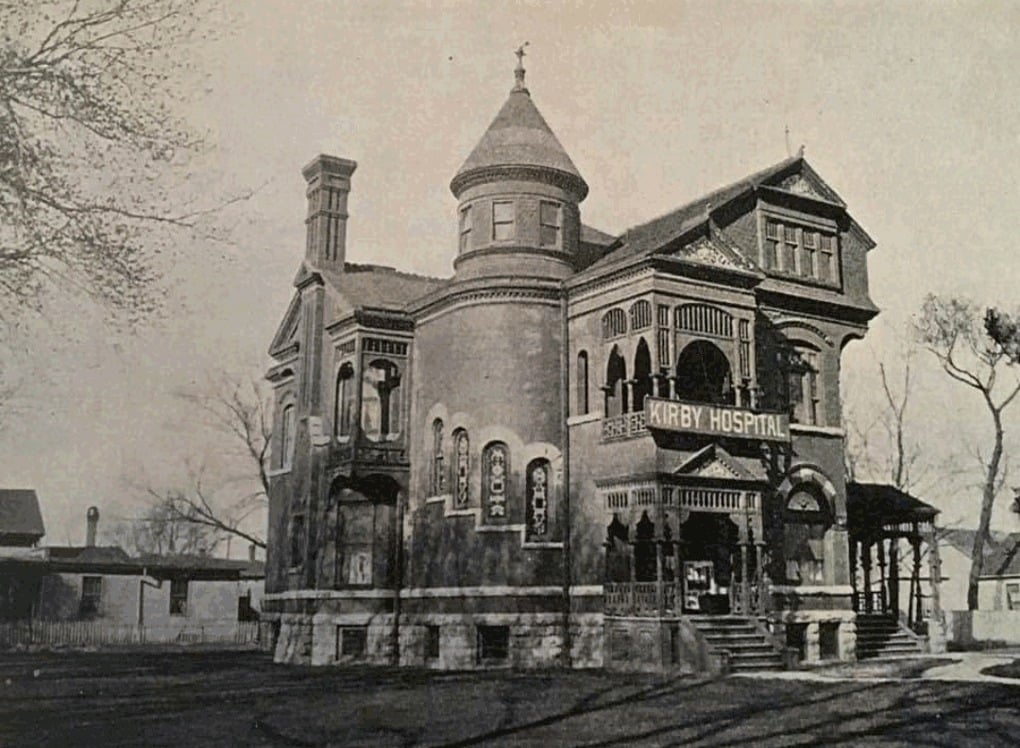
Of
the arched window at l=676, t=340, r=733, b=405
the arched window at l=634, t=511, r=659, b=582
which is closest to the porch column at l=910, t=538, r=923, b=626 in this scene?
the arched window at l=676, t=340, r=733, b=405

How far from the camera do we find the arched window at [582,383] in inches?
1133

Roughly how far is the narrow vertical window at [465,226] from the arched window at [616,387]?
5666mm

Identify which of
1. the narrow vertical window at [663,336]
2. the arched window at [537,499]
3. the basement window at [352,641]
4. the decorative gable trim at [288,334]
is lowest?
the basement window at [352,641]

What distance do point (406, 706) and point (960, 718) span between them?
8.22 meters

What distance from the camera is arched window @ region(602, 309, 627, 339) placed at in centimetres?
2780

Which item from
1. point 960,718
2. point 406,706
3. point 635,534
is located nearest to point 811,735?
point 960,718

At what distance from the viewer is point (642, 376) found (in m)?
29.4

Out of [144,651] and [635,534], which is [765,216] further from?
[144,651]

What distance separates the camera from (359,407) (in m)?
30.7

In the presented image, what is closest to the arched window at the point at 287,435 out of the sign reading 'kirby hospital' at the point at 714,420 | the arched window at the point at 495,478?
the arched window at the point at 495,478

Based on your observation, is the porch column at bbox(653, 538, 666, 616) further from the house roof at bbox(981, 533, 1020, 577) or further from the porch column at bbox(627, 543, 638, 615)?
the house roof at bbox(981, 533, 1020, 577)

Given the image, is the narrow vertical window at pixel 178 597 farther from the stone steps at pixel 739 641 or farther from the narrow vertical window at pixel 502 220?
the stone steps at pixel 739 641

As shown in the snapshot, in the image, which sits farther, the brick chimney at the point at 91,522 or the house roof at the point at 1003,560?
the brick chimney at the point at 91,522

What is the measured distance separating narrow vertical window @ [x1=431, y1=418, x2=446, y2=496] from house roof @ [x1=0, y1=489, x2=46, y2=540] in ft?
128
